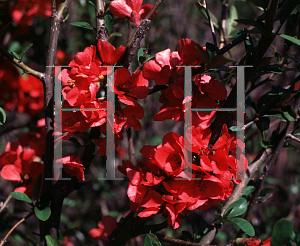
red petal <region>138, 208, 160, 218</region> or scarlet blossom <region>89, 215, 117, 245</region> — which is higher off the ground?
red petal <region>138, 208, 160, 218</region>

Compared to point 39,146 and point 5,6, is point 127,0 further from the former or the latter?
point 5,6

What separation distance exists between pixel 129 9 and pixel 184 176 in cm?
49

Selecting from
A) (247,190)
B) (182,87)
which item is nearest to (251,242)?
(247,190)

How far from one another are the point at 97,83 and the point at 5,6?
3.99 feet

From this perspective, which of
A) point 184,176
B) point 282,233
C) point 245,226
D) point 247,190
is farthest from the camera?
point 247,190

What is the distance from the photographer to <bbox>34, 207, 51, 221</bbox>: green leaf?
2.56ft

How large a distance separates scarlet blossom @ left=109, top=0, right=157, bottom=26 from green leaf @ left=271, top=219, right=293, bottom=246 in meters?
0.60

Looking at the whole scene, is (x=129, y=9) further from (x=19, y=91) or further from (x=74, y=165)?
(x=19, y=91)

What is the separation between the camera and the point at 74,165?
70 cm

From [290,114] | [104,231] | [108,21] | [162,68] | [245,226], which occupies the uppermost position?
[108,21]

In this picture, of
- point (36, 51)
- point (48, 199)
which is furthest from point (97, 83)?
point (36, 51)

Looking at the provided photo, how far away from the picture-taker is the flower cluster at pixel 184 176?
647 millimetres
